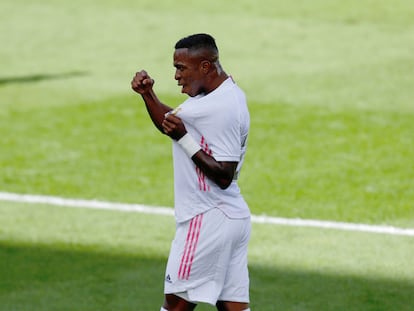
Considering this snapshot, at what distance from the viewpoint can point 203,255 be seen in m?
6.70

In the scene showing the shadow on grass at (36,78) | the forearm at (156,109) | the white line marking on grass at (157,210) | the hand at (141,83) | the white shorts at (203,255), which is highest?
the hand at (141,83)

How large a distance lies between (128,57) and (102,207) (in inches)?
386

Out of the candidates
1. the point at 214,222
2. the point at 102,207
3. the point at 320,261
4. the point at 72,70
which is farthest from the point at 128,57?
the point at 214,222

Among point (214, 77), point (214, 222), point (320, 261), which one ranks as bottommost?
point (320, 261)

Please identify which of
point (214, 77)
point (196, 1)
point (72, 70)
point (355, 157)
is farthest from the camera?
point (196, 1)

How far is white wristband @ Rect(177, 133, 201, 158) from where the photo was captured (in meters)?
6.48

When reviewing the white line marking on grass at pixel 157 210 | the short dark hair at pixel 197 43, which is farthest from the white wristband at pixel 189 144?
the white line marking on grass at pixel 157 210

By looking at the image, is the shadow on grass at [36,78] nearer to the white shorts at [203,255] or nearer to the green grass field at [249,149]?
the green grass field at [249,149]

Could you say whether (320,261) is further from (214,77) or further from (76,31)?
(76,31)

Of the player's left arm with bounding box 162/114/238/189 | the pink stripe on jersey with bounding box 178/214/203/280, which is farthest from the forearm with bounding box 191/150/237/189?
the pink stripe on jersey with bounding box 178/214/203/280

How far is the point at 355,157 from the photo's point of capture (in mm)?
14320

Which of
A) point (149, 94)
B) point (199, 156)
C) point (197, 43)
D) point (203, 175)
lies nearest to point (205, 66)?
point (197, 43)

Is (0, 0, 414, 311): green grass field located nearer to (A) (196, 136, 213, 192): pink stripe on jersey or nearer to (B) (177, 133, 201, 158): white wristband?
(A) (196, 136, 213, 192): pink stripe on jersey

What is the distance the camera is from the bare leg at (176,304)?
680cm
